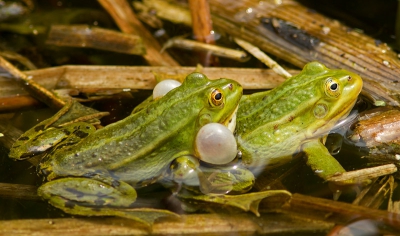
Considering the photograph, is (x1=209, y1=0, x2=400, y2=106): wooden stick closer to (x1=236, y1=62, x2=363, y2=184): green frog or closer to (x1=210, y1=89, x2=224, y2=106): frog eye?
(x1=236, y1=62, x2=363, y2=184): green frog

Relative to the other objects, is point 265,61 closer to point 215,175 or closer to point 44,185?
point 215,175

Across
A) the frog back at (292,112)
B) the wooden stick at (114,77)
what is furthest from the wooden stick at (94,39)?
the frog back at (292,112)

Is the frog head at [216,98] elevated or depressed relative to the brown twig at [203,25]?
depressed

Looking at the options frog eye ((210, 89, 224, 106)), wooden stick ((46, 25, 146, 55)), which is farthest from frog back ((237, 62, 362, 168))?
wooden stick ((46, 25, 146, 55))

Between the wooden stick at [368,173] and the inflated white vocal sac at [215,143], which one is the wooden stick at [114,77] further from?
the wooden stick at [368,173]

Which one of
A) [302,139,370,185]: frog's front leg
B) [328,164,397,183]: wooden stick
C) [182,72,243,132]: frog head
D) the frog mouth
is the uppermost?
[182,72,243,132]: frog head

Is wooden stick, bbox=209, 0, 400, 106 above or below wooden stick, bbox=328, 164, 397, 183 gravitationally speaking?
above

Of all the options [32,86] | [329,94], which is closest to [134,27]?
[32,86]
